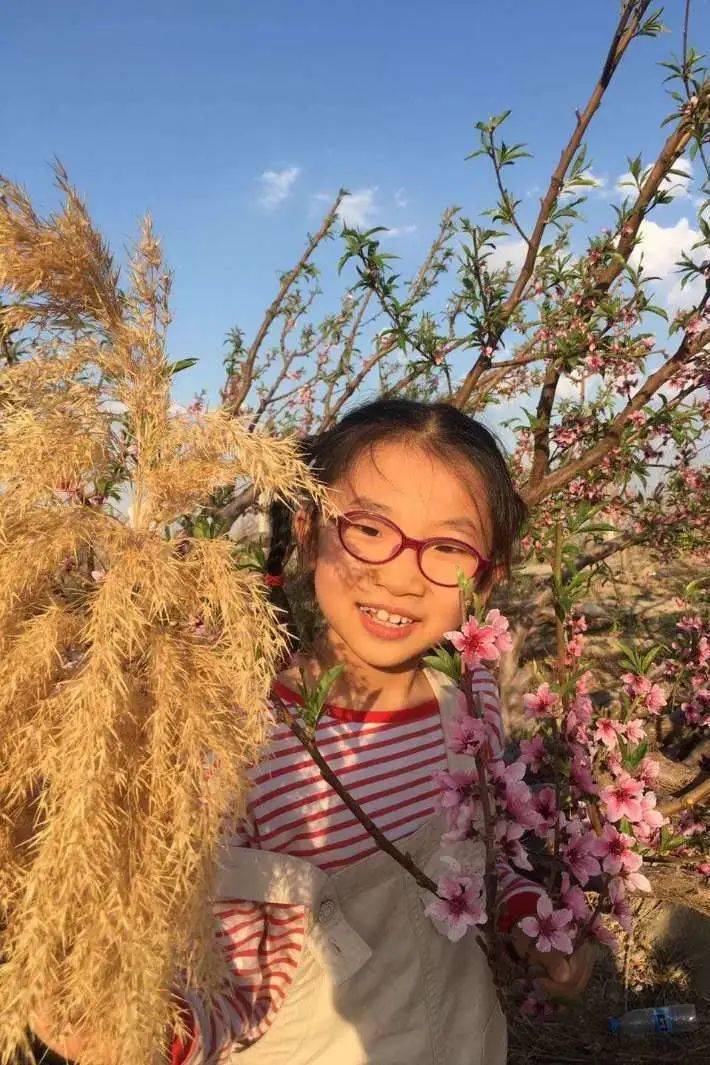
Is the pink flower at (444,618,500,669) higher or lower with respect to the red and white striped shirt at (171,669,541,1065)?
higher

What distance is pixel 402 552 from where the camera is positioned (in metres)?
1.87

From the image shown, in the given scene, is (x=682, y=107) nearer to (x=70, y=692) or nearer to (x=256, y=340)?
(x=256, y=340)

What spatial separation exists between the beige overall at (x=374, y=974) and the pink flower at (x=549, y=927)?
0.91 ft

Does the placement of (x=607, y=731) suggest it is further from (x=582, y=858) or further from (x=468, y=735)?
(x=468, y=735)

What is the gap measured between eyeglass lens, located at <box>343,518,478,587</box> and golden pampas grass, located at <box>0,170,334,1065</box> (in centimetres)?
93

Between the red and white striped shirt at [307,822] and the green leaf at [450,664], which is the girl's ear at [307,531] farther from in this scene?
the green leaf at [450,664]

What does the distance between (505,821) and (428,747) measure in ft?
2.32

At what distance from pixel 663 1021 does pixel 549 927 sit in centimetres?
190

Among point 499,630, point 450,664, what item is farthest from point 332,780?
point 499,630

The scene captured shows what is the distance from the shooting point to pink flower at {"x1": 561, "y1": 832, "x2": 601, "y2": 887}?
5.28 feet

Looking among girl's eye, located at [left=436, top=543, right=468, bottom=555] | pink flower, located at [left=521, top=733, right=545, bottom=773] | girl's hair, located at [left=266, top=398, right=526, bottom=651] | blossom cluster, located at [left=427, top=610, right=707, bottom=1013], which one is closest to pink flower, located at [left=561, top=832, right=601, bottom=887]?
blossom cluster, located at [left=427, top=610, right=707, bottom=1013]

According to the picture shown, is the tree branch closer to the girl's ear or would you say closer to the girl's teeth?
the girl's teeth

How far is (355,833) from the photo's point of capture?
1.95 m

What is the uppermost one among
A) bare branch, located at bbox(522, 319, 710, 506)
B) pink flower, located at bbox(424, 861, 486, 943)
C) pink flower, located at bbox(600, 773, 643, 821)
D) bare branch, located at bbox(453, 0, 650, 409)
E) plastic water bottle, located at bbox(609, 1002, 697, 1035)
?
bare branch, located at bbox(453, 0, 650, 409)
